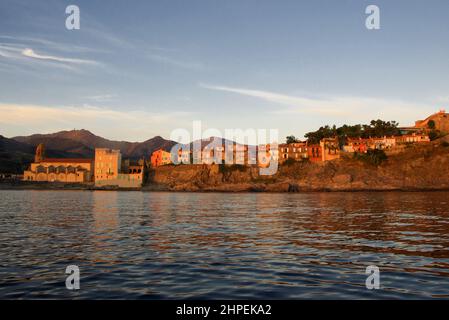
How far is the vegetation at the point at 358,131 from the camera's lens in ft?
533

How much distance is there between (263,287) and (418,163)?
136 meters

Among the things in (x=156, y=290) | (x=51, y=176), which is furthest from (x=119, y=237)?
A: (x=51, y=176)

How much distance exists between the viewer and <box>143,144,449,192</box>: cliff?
412 ft

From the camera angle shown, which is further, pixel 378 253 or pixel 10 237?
pixel 10 237

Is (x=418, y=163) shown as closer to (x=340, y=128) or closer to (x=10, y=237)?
(x=340, y=128)

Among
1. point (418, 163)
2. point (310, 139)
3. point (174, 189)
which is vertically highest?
point (310, 139)

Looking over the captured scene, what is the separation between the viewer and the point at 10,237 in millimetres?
22625

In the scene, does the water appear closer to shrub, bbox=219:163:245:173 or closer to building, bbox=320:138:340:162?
building, bbox=320:138:340:162

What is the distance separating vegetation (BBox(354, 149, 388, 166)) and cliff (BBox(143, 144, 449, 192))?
1517 millimetres

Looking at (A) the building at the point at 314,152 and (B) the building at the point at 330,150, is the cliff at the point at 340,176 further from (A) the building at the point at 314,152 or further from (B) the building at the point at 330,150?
(A) the building at the point at 314,152

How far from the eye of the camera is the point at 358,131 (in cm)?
16512

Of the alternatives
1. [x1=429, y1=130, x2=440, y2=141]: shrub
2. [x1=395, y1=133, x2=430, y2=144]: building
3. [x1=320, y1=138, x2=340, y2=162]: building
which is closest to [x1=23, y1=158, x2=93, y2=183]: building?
[x1=320, y1=138, x2=340, y2=162]: building

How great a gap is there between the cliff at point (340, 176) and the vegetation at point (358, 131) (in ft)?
76.3
